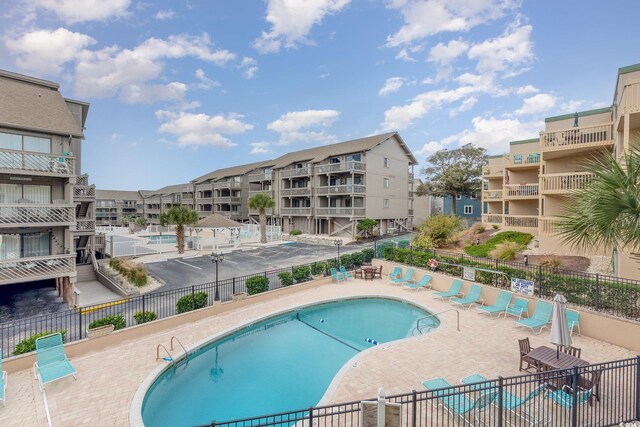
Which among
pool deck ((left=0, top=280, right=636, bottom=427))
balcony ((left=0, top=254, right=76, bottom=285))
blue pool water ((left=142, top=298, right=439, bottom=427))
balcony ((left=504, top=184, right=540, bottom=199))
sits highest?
balcony ((left=504, top=184, right=540, bottom=199))

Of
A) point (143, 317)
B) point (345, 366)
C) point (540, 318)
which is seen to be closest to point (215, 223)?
point (143, 317)

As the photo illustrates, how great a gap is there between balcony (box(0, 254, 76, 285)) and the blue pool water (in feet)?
34.2

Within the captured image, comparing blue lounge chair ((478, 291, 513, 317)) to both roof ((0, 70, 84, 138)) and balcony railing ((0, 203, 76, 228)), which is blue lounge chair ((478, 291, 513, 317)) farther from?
roof ((0, 70, 84, 138))

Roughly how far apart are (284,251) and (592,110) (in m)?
27.6

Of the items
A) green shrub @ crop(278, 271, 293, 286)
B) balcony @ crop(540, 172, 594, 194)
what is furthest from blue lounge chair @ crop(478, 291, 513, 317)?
green shrub @ crop(278, 271, 293, 286)

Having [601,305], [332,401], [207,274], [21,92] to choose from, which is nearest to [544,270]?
[601,305]

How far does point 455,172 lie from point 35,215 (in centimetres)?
4518

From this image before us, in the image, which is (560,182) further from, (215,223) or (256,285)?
(215,223)

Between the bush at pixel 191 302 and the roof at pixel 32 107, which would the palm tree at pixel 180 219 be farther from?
the bush at pixel 191 302

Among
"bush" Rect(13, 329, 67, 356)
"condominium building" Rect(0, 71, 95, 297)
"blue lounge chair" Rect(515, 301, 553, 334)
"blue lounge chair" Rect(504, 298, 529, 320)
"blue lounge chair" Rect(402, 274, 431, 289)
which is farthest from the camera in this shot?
"blue lounge chair" Rect(402, 274, 431, 289)

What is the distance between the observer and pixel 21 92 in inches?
682

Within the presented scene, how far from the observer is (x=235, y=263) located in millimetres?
26297

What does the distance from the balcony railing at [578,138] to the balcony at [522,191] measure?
6.36 meters

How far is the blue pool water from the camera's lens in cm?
829
